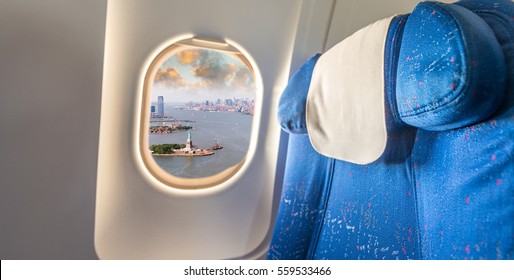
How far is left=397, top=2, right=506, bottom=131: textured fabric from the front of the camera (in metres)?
0.40

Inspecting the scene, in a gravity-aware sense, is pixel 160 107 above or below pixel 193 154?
above

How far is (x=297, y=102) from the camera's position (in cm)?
88

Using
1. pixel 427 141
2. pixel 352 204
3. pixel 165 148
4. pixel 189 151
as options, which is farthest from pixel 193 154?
pixel 427 141

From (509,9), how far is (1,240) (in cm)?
161

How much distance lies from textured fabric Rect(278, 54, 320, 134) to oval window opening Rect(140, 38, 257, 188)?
392 millimetres

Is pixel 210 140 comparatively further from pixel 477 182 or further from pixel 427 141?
pixel 477 182

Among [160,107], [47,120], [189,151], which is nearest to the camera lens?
[47,120]

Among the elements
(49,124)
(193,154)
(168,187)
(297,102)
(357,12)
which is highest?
(357,12)

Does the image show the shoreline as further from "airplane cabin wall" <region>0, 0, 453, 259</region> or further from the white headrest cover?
the white headrest cover

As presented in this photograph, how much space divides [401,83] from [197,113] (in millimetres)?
944

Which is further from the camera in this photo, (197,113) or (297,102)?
(197,113)
